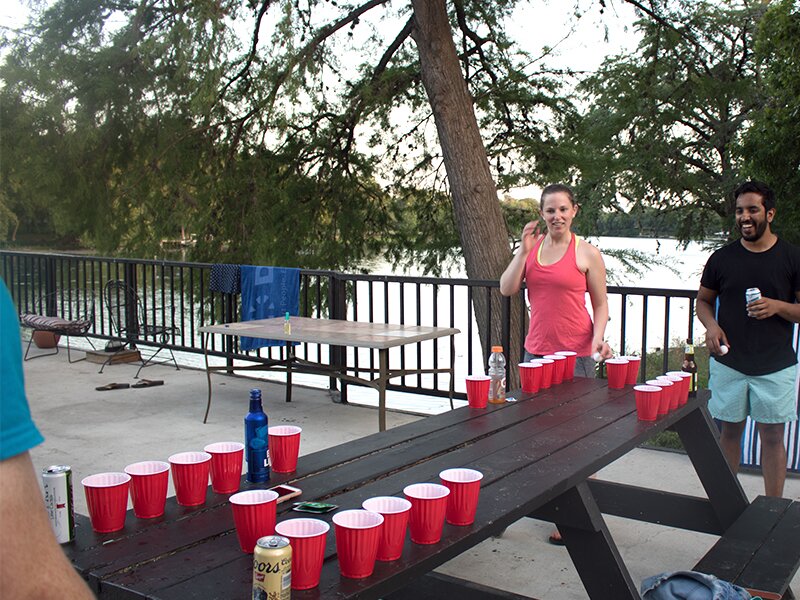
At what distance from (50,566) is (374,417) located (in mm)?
5962

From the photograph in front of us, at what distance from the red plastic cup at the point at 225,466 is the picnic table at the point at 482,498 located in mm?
34

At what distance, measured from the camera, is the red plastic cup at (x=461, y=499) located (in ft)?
6.77

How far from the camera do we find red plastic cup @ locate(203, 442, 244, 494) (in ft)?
7.52

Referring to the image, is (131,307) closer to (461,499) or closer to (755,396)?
(755,396)

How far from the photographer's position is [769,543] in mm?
3205

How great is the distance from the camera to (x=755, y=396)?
159 inches

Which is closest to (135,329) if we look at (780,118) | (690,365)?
(690,365)

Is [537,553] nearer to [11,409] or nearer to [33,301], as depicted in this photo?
[11,409]

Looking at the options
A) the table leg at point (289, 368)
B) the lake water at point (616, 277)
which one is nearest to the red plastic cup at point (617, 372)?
the table leg at point (289, 368)

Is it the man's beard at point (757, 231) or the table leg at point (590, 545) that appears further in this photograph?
the man's beard at point (757, 231)

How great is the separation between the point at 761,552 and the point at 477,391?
1.24 meters

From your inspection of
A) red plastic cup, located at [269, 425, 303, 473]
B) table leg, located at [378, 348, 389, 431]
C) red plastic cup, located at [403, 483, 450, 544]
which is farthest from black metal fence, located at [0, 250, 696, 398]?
red plastic cup, located at [403, 483, 450, 544]

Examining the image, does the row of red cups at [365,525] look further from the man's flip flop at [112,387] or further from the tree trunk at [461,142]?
the tree trunk at [461,142]

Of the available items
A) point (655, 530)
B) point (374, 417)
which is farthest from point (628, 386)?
point (374, 417)
